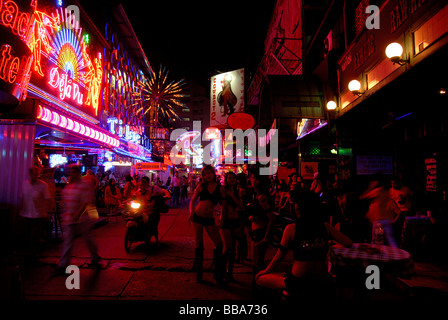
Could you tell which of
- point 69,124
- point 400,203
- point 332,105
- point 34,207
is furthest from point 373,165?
point 69,124

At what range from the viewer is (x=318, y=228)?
272cm

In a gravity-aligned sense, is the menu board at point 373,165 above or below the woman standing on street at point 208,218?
above

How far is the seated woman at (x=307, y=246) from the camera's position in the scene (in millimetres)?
2602

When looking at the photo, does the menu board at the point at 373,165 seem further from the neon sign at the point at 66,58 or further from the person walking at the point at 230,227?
the neon sign at the point at 66,58

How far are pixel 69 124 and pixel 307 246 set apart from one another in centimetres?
903

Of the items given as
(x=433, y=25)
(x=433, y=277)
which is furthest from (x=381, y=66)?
(x=433, y=277)

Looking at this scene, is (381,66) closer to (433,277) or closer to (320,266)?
(433,277)

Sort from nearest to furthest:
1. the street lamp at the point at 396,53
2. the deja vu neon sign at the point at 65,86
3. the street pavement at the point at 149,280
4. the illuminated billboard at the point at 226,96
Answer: the street pavement at the point at 149,280, the street lamp at the point at 396,53, the deja vu neon sign at the point at 65,86, the illuminated billboard at the point at 226,96

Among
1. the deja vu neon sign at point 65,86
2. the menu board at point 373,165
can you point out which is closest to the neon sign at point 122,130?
the deja vu neon sign at point 65,86

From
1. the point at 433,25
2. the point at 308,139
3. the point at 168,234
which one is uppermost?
the point at 433,25

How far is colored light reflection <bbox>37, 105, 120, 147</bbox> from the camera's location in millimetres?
7689

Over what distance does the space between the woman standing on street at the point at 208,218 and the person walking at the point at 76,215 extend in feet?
7.01

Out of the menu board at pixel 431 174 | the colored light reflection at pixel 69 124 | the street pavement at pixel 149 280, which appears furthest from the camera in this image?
the menu board at pixel 431 174
